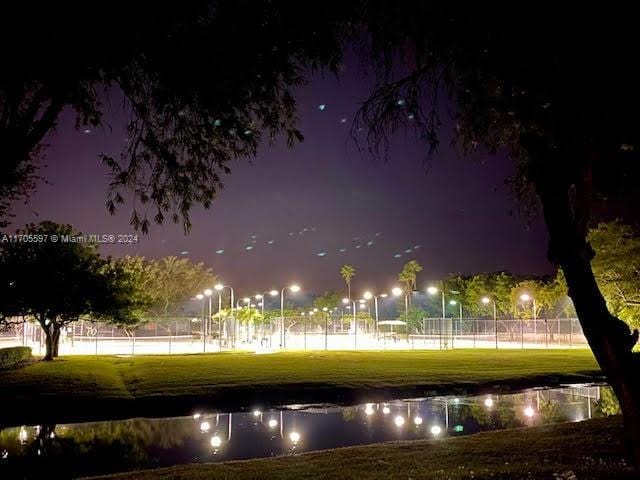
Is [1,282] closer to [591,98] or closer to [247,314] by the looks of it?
[247,314]

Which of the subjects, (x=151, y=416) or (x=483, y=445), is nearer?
(x=483, y=445)

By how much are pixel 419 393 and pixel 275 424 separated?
269 inches

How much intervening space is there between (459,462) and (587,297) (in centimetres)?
290

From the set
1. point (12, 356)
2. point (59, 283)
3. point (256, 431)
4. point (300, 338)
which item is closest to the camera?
point (256, 431)

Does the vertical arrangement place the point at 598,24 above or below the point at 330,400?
above

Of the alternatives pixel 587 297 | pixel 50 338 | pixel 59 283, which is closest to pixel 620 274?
pixel 587 297

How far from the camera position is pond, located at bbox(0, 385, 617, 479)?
11.5m

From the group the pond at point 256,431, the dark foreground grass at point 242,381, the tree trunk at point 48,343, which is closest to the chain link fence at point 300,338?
the tree trunk at point 48,343

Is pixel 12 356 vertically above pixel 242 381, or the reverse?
pixel 12 356

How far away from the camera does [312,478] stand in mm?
8688

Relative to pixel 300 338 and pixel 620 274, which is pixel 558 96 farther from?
pixel 300 338

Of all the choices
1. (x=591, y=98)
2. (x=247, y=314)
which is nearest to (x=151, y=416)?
(x=591, y=98)

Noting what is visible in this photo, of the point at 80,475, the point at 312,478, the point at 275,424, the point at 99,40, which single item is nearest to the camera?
the point at 99,40

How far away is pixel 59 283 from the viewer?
31.9 m
